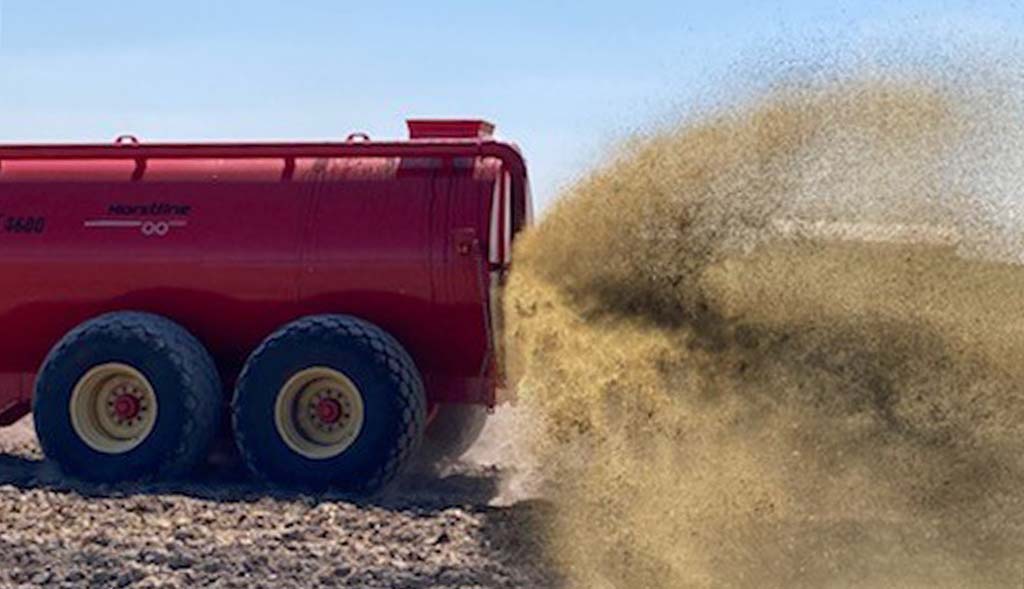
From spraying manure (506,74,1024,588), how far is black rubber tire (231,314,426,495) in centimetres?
85

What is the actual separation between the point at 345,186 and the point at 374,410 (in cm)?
126

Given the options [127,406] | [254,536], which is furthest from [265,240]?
[254,536]

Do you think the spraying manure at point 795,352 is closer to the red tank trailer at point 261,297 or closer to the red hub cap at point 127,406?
the red tank trailer at point 261,297

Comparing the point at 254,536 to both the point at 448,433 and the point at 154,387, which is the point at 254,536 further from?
the point at 448,433

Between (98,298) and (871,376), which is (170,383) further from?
(871,376)

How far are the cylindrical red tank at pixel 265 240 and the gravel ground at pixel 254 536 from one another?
2.60ft

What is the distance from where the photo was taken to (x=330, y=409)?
30.4 ft

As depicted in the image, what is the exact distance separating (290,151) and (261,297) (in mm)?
805

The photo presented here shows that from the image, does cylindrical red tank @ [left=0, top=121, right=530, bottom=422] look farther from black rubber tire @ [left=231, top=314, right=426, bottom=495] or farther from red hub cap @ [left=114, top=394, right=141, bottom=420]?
red hub cap @ [left=114, top=394, right=141, bottom=420]

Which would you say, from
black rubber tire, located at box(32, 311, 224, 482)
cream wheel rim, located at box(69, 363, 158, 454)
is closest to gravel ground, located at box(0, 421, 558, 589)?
black rubber tire, located at box(32, 311, 224, 482)

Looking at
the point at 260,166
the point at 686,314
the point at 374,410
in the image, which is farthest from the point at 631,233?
the point at 260,166

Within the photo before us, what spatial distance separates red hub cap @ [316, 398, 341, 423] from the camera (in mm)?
9258

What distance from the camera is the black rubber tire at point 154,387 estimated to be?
9.30 metres

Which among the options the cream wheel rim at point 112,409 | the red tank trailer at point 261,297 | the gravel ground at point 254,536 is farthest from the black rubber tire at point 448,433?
the cream wheel rim at point 112,409
